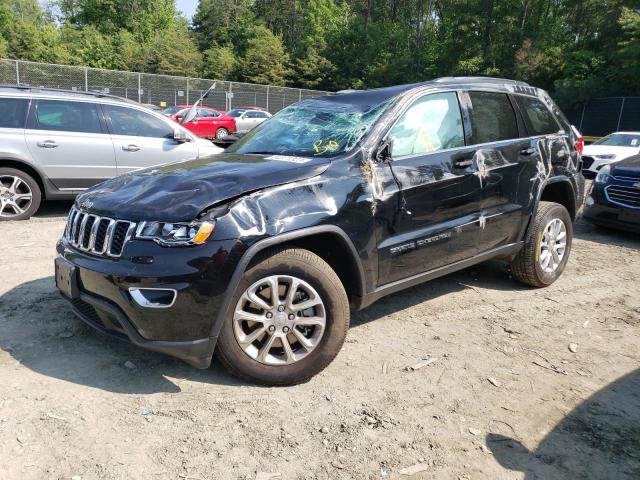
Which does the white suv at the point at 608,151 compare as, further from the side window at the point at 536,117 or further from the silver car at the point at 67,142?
the silver car at the point at 67,142

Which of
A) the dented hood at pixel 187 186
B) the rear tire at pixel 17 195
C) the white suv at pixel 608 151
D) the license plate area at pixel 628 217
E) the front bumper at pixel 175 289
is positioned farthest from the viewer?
the white suv at pixel 608 151

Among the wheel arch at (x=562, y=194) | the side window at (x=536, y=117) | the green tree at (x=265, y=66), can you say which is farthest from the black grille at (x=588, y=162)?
the green tree at (x=265, y=66)

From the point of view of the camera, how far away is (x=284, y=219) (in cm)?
288

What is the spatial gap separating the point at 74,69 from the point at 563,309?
24.2 meters

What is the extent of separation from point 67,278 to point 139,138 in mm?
4656

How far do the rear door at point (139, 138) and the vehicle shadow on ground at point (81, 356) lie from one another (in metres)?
3.63

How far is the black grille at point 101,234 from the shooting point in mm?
2887

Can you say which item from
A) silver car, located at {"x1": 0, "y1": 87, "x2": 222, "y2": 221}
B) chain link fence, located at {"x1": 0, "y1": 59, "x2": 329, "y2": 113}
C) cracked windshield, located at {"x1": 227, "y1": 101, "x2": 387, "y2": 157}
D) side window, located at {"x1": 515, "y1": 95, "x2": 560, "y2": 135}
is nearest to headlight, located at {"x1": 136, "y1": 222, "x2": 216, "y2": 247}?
cracked windshield, located at {"x1": 227, "y1": 101, "x2": 387, "y2": 157}

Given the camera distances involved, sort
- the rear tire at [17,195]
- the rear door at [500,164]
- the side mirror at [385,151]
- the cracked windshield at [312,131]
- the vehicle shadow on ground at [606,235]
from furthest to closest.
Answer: the vehicle shadow on ground at [606,235]
the rear tire at [17,195]
the rear door at [500,164]
the cracked windshield at [312,131]
the side mirror at [385,151]

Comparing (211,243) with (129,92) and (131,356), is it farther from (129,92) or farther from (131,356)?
(129,92)

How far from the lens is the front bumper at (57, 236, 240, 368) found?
8.68 ft

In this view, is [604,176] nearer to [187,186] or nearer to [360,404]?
[360,404]

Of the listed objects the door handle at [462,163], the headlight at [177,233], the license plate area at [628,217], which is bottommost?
the license plate area at [628,217]

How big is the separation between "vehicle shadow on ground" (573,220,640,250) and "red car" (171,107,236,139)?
17660mm
